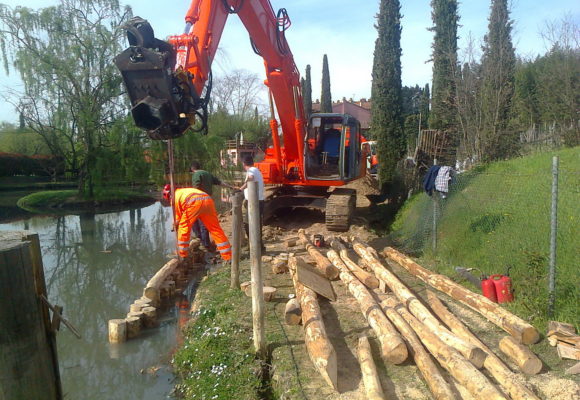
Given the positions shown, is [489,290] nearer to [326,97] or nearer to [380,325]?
[380,325]

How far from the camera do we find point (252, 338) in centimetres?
460

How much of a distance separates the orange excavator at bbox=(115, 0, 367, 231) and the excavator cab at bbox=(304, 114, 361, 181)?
0.02m

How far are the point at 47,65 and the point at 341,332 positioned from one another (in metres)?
23.8

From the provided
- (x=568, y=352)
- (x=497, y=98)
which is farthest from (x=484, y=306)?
(x=497, y=98)

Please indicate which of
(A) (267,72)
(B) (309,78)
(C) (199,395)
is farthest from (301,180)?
(B) (309,78)

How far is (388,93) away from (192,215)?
444 inches

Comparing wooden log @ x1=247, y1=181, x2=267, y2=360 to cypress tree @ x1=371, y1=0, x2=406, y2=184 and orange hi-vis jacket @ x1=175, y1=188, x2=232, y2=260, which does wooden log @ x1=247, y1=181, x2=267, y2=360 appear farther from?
cypress tree @ x1=371, y1=0, x2=406, y2=184

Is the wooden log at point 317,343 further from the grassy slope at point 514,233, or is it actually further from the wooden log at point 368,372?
the grassy slope at point 514,233

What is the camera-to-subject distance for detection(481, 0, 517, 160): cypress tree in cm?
1222

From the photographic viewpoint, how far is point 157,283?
6.67m

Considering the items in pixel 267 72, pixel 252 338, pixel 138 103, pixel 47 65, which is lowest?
pixel 252 338

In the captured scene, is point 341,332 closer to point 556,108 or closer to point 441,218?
point 441,218

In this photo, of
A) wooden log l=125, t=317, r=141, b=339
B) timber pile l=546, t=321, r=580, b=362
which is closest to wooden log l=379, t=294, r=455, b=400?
timber pile l=546, t=321, r=580, b=362

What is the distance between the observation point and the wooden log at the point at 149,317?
5.86 m
